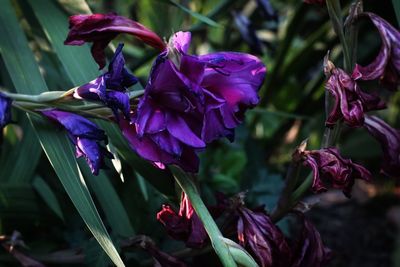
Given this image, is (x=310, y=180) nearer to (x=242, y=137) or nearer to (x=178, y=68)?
(x=178, y=68)

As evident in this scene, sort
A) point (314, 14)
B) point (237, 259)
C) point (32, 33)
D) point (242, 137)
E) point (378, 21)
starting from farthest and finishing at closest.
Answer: point (314, 14), point (242, 137), point (32, 33), point (378, 21), point (237, 259)

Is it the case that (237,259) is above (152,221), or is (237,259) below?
above

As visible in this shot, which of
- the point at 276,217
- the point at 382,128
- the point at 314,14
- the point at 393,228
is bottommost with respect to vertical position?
the point at 393,228

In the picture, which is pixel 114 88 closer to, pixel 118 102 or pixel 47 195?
pixel 118 102

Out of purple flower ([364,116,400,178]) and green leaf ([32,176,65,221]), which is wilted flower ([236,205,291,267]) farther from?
green leaf ([32,176,65,221])

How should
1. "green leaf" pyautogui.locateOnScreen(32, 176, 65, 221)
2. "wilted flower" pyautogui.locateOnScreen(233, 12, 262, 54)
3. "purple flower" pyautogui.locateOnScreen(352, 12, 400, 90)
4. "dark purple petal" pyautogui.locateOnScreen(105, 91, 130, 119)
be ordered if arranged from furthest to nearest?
"wilted flower" pyautogui.locateOnScreen(233, 12, 262, 54), "green leaf" pyautogui.locateOnScreen(32, 176, 65, 221), "purple flower" pyautogui.locateOnScreen(352, 12, 400, 90), "dark purple petal" pyautogui.locateOnScreen(105, 91, 130, 119)

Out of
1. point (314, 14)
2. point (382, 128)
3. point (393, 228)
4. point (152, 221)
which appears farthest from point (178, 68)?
point (314, 14)

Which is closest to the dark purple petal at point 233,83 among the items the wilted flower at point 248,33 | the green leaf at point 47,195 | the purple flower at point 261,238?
the purple flower at point 261,238

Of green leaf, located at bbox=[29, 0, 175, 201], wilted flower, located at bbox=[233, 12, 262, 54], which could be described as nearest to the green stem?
green leaf, located at bbox=[29, 0, 175, 201]
